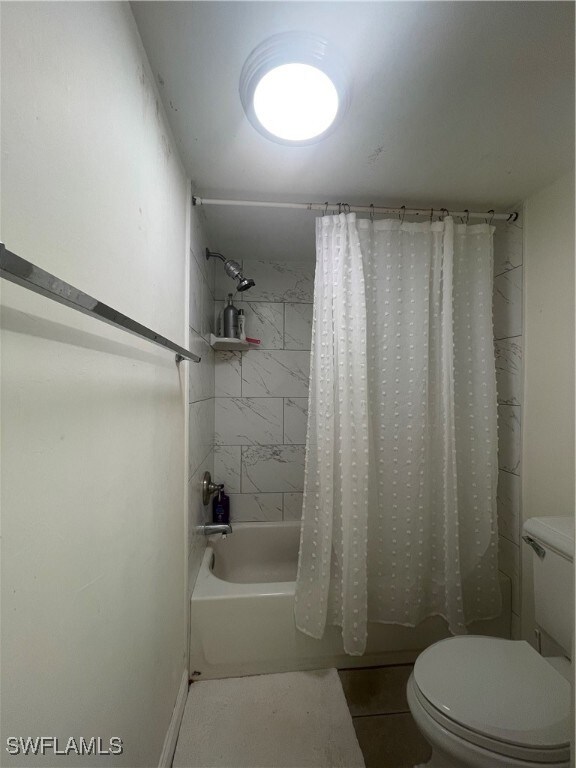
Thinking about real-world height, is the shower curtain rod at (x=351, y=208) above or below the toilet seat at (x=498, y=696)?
above

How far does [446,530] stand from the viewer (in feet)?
4.19

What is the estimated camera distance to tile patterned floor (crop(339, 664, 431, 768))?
3.48 ft

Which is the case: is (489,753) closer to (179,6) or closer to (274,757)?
(274,757)

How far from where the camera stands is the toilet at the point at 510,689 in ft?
2.48

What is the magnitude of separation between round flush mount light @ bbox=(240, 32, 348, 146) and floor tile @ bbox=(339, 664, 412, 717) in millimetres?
2096

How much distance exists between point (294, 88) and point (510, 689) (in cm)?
179

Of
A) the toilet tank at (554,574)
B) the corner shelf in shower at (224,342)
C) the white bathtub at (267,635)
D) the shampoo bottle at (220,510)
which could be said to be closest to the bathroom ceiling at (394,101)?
the corner shelf in shower at (224,342)

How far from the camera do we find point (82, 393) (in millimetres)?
508

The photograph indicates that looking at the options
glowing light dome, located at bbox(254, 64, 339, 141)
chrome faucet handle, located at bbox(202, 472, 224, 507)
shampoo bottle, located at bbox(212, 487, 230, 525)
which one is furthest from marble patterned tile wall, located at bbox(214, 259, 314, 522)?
glowing light dome, located at bbox(254, 64, 339, 141)

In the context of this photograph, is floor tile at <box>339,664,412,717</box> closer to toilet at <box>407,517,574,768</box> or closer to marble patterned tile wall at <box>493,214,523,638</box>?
toilet at <box>407,517,574,768</box>

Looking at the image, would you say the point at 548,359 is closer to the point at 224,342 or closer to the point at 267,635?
the point at 224,342

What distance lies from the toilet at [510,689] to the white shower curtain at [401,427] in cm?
26

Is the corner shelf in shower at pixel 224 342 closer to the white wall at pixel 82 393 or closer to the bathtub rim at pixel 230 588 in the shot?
the white wall at pixel 82 393

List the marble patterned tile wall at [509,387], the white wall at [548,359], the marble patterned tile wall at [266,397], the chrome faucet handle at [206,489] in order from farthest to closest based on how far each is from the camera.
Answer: the marble patterned tile wall at [266,397], the chrome faucet handle at [206,489], the marble patterned tile wall at [509,387], the white wall at [548,359]
